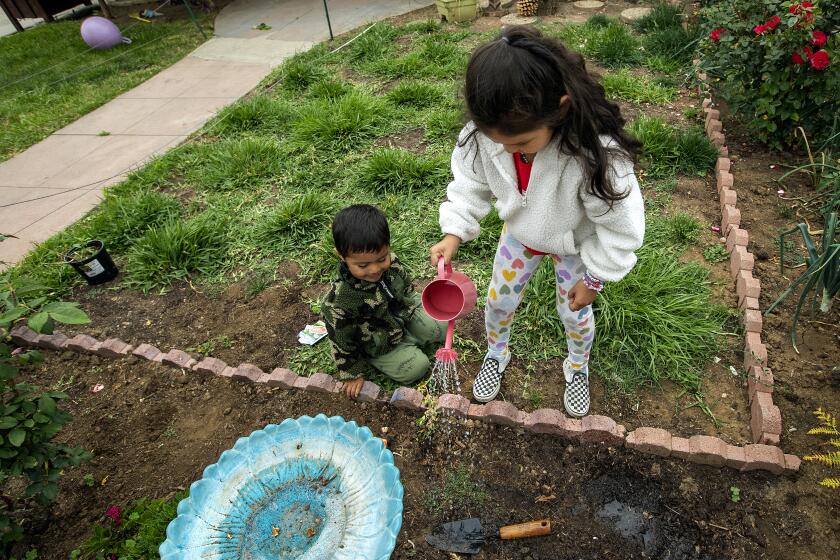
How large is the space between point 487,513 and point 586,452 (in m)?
0.52

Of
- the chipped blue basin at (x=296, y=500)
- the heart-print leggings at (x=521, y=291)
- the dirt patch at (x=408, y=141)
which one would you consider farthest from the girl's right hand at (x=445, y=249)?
the dirt patch at (x=408, y=141)

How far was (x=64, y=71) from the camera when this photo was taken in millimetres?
7031

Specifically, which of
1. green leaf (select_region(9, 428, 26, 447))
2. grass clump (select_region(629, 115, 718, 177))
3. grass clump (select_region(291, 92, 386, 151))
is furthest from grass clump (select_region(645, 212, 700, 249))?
green leaf (select_region(9, 428, 26, 447))

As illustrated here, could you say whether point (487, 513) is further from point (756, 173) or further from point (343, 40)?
point (343, 40)

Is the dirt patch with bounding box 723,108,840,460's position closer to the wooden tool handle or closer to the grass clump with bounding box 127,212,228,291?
the wooden tool handle

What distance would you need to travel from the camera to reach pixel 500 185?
171 cm

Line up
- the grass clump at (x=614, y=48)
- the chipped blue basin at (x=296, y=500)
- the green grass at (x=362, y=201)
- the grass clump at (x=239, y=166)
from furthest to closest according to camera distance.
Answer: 1. the grass clump at (x=614, y=48)
2. the grass clump at (x=239, y=166)
3. the green grass at (x=362, y=201)
4. the chipped blue basin at (x=296, y=500)

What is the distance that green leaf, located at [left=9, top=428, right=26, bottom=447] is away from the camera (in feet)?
5.45

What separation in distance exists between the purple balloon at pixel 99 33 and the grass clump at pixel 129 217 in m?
5.09

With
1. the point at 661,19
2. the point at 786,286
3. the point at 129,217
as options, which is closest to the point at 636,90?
the point at 661,19

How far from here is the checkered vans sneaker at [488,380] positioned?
7.81 feet

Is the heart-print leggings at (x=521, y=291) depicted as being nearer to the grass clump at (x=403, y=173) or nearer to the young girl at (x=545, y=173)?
the young girl at (x=545, y=173)

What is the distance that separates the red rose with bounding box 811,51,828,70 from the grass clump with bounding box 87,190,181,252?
452cm

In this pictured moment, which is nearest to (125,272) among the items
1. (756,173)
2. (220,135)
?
(220,135)
